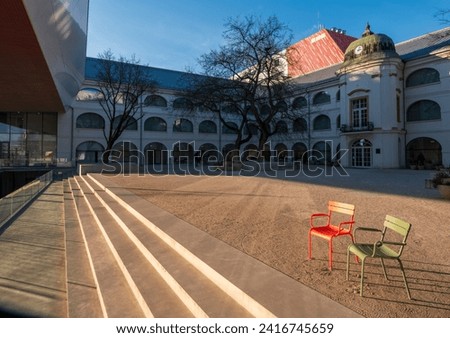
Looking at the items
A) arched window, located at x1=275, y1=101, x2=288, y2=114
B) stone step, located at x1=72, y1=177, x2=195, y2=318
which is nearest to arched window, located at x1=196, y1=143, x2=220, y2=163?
arched window, located at x1=275, y1=101, x2=288, y2=114

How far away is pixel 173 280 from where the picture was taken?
12.1 ft

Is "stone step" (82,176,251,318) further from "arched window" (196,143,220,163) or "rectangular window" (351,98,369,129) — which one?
"arched window" (196,143,220,163)

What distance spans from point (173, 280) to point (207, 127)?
43406 mm

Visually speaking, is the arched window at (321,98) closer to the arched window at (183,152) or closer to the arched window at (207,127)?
the arched window at (207,127)

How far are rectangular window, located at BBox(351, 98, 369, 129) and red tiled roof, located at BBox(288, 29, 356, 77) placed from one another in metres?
13.8

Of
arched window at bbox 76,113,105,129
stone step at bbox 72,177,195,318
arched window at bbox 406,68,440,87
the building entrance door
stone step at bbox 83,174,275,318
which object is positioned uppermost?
arched window at bbox 406,68,440,87

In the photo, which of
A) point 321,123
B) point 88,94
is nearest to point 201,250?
point 321,123

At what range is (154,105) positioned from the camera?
41.9 meters

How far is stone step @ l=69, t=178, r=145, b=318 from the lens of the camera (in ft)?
11.7

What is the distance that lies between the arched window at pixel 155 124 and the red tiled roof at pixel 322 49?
23.0m

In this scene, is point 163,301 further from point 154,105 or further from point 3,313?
point 154,105

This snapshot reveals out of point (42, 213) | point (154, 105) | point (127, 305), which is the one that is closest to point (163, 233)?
point (127, 305)

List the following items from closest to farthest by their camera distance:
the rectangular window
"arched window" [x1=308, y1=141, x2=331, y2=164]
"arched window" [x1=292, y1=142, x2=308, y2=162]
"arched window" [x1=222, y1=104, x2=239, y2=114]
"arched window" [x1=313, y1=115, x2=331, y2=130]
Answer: "arched window" [x1=222, y1=104, x2=239, y2=114] → the rectangular window → "arched window" [x1=308, y1=141, x2=331, y2=164] → "arched window" [x1=313, y1=115, x2=331, y2=130] → "arched window" [x1=292, y1=142, x2=308, y2=162]
